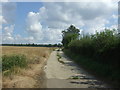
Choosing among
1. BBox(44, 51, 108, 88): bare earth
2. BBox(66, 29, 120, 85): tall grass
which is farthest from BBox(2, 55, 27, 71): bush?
BBox(66, 29, 120, 85): tall grass

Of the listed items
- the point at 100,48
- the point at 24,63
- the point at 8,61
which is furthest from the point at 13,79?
the point at 100,48

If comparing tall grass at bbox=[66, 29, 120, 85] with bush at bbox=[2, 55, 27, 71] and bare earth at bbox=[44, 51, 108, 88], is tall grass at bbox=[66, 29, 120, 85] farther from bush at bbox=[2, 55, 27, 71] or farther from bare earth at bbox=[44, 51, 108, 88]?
bush at bbox=[2, 55, 27, 71]

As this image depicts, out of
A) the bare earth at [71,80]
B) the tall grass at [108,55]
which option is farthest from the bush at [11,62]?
the tall grass at [108,55]

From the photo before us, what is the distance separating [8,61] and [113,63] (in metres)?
Answer: 7.69

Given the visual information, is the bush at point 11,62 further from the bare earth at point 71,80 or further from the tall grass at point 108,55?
the tall grass at point 108,55

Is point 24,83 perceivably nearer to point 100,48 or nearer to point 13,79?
point 13,79

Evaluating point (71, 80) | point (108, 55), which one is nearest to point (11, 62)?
point (71, 80)

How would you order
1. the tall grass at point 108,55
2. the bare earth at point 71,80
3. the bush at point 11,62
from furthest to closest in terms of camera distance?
the bush at point 11,62, the tall grass at point 108,55, the bare earth at point 71,80

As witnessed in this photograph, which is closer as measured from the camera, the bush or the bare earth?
the bare earth

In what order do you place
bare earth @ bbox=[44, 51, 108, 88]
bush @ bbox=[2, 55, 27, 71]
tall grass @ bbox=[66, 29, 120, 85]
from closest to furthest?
bare earth @ bbox=[44, 51, 108, 88] < tall grass @ bbox=[66, 29, 120, 85] < bush @ bbox=[2, 55, 27, 71]

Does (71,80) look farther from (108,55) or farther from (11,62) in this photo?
(11,62)

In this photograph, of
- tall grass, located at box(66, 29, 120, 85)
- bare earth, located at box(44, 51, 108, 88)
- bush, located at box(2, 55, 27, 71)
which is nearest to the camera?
bare earth, located at box(44, 51, 108, 88)

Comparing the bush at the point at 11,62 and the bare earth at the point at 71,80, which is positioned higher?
the bush at the point at 11,62

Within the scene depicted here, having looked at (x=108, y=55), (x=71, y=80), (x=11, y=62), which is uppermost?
(x=108, y=55)
